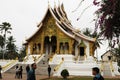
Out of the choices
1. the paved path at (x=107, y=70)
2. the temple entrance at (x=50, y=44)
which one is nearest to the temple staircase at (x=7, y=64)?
the temple entrance at (x=50, y=44)

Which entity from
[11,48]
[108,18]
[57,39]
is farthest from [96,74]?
[11,48]

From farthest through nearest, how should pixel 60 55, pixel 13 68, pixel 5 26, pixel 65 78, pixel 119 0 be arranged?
pixel 5 26
pixel 60 55
pixel 13 68
pixel 65 78
pixel 119 0

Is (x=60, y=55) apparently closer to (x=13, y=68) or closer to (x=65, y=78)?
(x=13, y=68)

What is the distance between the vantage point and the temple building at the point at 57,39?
42.4m

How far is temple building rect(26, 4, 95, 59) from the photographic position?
139 feet

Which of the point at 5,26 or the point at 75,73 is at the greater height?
the point at 5,26

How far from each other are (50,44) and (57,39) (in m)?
2.62

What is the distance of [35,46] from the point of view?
44875 millimetres

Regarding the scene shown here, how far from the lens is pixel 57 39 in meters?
43.2

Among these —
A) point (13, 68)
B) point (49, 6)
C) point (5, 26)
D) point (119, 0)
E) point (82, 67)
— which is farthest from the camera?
point (5, 26)

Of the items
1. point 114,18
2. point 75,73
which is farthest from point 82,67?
point 114,18

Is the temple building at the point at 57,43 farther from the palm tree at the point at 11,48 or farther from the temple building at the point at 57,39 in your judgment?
the palm tree at the point at 11,48

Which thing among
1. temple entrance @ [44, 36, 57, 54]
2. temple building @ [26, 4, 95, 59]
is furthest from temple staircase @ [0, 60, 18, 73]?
temple entrance @ [44, 36, 57, 54]

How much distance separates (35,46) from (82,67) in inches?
588
